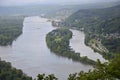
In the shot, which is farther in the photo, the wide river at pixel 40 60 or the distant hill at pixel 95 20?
the distant hill at pixel 95 20

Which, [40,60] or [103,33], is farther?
[103,33]

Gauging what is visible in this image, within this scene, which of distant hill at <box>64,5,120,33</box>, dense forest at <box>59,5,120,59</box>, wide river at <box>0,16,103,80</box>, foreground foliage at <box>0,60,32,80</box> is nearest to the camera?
foreground foliage at <box>0,60,32,80</box>

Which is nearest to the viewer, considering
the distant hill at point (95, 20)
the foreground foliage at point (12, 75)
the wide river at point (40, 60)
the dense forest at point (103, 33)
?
the foreground foliage at point (12, 75)

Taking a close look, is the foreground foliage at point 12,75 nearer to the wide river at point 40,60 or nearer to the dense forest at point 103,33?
the wide river at point 40,60

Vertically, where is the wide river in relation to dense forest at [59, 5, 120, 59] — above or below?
below

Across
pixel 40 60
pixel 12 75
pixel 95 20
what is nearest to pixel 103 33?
pixel 95 20

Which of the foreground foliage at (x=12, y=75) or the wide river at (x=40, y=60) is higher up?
the foreground foliage at (x=12, y=75)

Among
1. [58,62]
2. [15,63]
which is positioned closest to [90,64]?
[58,62]

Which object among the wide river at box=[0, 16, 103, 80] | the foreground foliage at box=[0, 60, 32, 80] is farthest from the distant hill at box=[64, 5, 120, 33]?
the foreground foliage at box=[0, 60, 32, 80]

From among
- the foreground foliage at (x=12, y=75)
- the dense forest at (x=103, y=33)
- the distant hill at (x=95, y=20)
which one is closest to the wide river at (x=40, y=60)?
the dense forest at (x=103, y=33)

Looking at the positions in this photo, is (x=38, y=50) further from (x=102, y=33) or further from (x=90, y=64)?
(x=102, y=33)

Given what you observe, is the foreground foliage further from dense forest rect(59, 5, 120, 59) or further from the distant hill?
the distant hill

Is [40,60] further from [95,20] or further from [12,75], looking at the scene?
[95,20]
